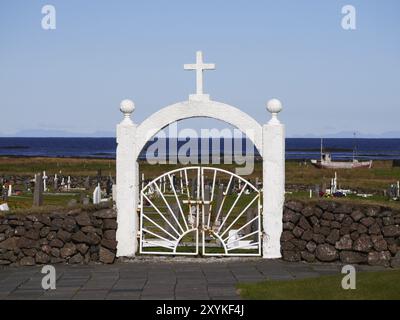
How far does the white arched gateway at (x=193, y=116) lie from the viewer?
14.1 meters

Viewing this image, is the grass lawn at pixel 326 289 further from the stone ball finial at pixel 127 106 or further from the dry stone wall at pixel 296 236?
the stone ball finial at pixel 127 106

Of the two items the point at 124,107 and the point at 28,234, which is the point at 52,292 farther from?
the point at 124,107

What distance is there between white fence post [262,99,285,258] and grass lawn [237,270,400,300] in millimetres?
2445

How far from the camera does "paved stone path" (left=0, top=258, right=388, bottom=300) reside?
1080 centimetres

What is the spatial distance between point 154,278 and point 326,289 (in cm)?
274

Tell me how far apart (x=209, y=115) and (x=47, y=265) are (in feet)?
12.2

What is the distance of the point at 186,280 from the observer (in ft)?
39.1

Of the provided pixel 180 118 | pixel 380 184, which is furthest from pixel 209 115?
pixel 380 184

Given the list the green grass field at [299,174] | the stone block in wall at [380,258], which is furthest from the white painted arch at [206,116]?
the green grass field at [299,174]

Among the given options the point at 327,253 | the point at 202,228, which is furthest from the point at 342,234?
the point at 202,228

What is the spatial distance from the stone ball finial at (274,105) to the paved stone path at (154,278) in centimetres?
260

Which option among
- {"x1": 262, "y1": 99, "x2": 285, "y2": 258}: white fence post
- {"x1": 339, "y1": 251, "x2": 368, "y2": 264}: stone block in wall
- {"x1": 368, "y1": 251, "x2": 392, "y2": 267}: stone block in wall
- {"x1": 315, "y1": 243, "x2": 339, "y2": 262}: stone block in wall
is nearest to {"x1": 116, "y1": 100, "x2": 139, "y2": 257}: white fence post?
{"x1": 262, "y1": 99, "x2": 285, "y2": 258}: white fence post

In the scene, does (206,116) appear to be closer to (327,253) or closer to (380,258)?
(327,253)

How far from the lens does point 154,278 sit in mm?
12156
